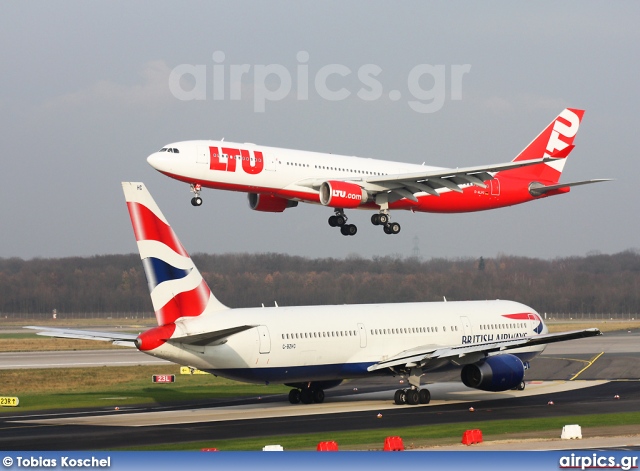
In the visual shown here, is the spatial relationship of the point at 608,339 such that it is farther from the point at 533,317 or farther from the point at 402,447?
the point at 402,447

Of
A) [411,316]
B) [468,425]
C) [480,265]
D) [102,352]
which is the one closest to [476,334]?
[411,316]

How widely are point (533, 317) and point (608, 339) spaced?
3959 centimetres

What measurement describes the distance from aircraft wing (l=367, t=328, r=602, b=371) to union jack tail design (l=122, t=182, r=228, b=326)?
1004 cm

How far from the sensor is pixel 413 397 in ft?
146

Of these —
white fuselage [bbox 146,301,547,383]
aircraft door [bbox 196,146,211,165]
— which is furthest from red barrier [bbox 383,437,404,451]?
aircraft door [bbox 196,146,211,165]

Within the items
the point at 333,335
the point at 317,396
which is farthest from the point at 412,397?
the point at 317,396

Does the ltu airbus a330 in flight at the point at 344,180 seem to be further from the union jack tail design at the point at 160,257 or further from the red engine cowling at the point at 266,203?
the union jack tail design at the point at 160,257

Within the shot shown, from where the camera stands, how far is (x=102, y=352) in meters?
80.8

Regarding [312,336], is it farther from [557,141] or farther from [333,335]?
[557,141]

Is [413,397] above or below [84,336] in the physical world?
below

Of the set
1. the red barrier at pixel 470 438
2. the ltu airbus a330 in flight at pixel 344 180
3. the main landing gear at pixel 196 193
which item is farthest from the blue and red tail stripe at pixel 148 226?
the red barrier at pixel 470 438

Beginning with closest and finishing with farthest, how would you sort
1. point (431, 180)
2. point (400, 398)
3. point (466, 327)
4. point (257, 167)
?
point (400, 398) → point (257, 167) → point (466, 327) → point (431, 180)

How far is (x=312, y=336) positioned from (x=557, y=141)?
25237mm

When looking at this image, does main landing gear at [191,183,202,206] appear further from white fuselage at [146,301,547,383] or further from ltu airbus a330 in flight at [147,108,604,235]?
white fuselage at [146,301,547,383]
